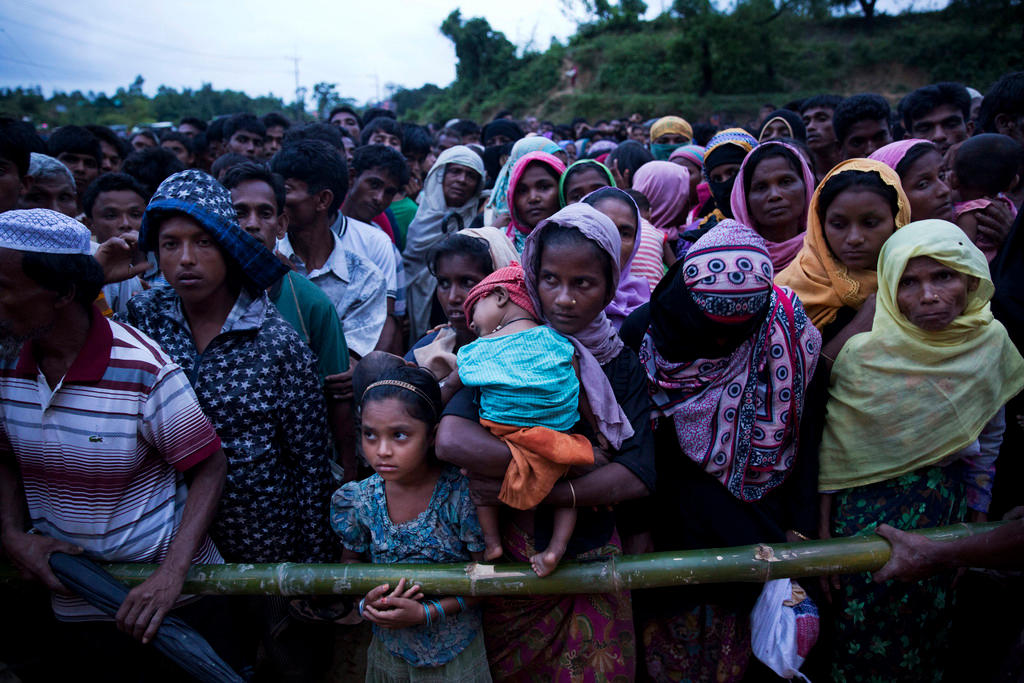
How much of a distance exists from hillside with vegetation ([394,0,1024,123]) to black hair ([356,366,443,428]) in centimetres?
3339

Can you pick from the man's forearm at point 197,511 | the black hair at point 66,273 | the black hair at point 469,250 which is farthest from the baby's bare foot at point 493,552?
the black hair at point 66,273

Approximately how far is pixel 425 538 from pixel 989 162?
3.50 m

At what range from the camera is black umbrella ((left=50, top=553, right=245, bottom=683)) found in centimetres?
189

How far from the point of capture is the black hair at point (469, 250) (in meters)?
2.57

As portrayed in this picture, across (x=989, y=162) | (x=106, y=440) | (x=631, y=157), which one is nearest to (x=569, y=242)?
(x=106, y=440)

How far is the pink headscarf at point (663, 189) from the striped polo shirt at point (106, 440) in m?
3.70

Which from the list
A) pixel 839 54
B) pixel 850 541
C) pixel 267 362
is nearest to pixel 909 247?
pixel 850 541

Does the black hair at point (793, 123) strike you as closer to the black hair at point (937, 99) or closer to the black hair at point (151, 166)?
the black hair at point (937, 99)

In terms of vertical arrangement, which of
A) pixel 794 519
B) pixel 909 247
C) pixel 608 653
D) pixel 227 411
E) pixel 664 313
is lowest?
pixel 608 653

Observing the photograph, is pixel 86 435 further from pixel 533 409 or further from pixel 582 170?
pixel 582 170

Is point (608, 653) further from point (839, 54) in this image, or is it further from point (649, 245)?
point (839, 54)

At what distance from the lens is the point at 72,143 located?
503 cm

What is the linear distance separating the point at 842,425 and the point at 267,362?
2256 mm

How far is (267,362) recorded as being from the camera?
230cm
